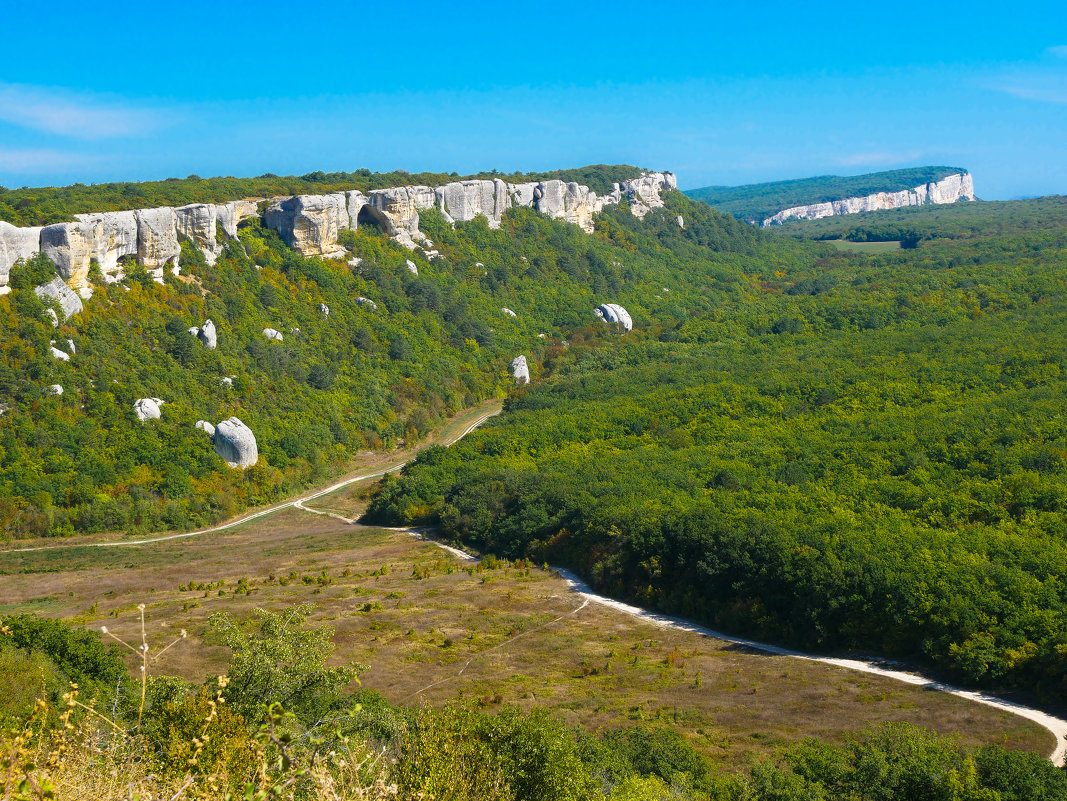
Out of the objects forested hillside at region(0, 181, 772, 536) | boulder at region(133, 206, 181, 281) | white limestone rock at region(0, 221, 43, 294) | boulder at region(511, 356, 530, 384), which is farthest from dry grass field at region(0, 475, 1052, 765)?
boulder at region(511, 356, 530, 384)

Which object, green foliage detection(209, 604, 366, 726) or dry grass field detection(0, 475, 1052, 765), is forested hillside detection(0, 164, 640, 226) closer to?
dry grass field detection(0, 475, 1052, 765)

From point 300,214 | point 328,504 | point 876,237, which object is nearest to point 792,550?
point 328,504

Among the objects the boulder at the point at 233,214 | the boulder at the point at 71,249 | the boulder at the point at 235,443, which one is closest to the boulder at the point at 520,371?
the boulder at the point at 233,214

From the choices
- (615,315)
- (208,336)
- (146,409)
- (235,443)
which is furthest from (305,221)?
(615,315)

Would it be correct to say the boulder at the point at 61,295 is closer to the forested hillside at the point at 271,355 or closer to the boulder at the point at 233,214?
the forested hillside at the point at 271,355

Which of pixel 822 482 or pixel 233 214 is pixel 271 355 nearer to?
pixel 233 214

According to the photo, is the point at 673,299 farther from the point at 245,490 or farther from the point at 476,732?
the point at 476,732
